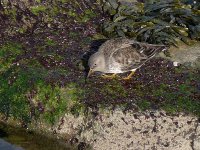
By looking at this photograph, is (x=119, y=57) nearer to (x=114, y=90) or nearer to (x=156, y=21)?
(x=114, y=90)

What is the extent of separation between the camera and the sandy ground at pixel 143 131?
25.5ft

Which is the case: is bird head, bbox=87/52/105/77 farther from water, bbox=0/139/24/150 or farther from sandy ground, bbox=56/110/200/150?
water, bbox=0/139/24/150

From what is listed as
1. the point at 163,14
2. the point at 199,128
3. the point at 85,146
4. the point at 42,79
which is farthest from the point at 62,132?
the point at 163,14

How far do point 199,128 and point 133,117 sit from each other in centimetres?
99

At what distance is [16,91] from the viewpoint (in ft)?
29.0

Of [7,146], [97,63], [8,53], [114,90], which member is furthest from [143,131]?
[8,53]

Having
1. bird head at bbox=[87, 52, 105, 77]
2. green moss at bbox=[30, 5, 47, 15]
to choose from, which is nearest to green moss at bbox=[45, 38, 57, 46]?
green moss at bbox=[30, 5, 47, 15]

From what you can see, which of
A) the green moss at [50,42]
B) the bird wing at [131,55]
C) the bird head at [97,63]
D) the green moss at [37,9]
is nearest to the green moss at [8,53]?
the green moss at [50,42]

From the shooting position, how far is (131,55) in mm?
8750

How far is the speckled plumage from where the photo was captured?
8.58 meters

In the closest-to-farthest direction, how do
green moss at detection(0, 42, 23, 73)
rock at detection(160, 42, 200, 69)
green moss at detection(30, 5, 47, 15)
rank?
green moss at detection(0, 42, 23, 73) → rock at detection(160, 42, 200, 69) → green moss at detection(30, 5, 47, 15)

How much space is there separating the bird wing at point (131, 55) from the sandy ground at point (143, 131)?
1.02 m

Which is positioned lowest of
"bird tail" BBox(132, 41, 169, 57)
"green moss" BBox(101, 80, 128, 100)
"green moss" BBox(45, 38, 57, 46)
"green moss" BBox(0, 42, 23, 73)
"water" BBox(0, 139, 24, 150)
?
"water" BBox(0, 139, 24, 150)

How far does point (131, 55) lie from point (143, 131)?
A: 1487 mm
